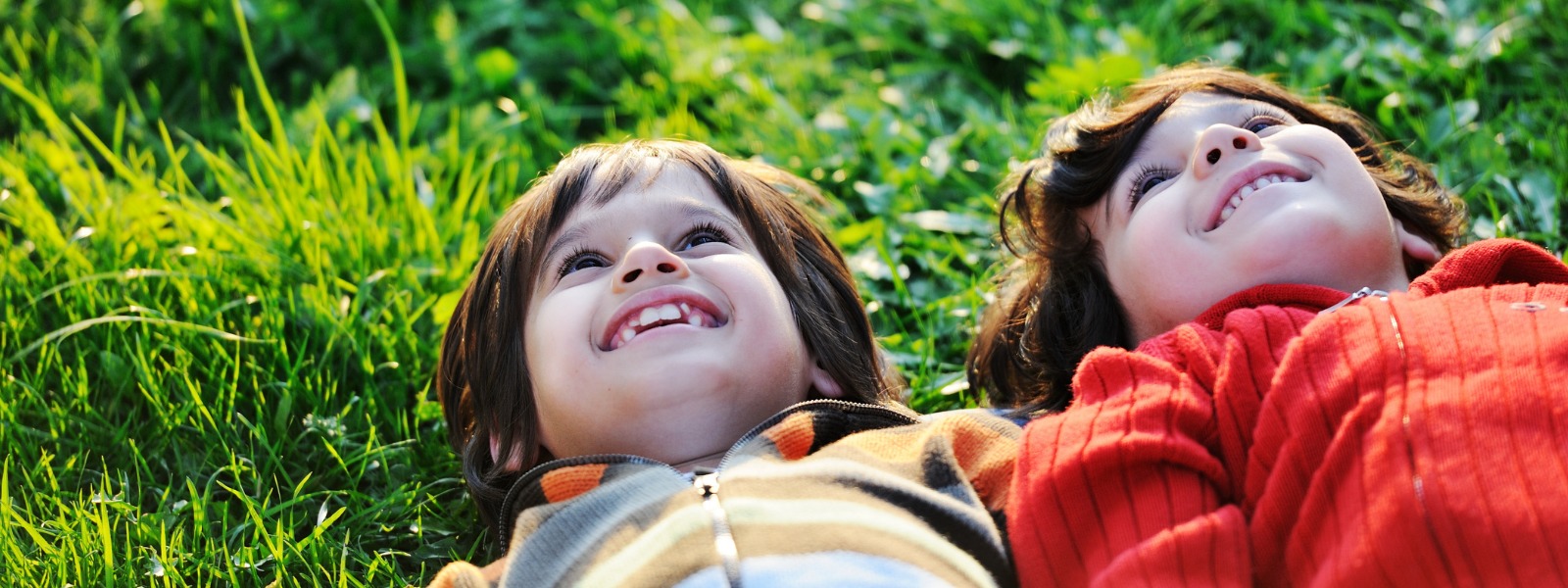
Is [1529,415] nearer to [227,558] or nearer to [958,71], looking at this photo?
[227,558]

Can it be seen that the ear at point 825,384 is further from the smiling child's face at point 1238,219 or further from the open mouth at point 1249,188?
the open mouth at point 1249,188

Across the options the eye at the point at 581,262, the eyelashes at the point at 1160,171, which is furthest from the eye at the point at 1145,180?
the eye at the point at 581,262

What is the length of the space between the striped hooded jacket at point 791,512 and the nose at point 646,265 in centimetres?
28

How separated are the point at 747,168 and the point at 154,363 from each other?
1.27 meters

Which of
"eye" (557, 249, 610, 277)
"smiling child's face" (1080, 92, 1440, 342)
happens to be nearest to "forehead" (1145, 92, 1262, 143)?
"smiling child's face" (1080, 92, 1440, 342)

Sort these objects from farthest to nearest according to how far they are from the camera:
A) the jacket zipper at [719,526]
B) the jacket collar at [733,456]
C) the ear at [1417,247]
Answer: the ear at [1417,247] < the jacket collar at [733,456] < the jacket zipper at [719,526]

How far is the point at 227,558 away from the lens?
7.05ft

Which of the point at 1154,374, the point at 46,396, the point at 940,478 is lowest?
the point at 46,396

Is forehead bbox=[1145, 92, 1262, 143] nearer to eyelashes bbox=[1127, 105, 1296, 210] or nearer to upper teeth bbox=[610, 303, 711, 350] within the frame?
eyelashes bbox=[1127, 105, 1296, 210]

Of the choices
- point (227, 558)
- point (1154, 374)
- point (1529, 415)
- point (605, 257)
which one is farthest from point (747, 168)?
point (1529, 415)

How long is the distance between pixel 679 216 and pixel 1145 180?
0.87 meters

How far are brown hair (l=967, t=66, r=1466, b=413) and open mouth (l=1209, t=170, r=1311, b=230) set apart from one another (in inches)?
10.9

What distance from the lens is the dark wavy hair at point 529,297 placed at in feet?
7.51

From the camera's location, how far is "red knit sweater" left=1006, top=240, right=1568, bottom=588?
162 centimetres
